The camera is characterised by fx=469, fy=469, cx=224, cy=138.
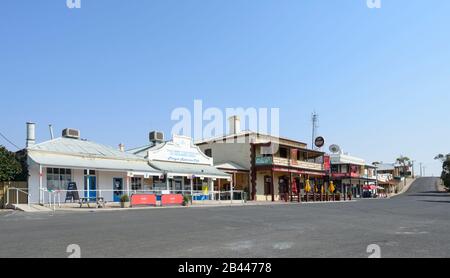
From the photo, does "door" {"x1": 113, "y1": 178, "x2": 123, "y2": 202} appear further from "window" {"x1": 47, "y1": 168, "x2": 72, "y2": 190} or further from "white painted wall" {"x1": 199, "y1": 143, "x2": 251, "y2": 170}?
"white painted wall" {"x1": 199, "y1": 143, "x2": 251, "y2": 170}

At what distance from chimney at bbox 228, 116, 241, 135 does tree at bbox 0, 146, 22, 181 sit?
2945 cm

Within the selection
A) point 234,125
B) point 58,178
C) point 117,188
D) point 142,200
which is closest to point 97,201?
point 142,200

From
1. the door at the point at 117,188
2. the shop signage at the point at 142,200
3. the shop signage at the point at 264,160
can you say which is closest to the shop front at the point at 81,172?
the door at the point at 117,188

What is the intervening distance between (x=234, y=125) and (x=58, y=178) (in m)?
26.9

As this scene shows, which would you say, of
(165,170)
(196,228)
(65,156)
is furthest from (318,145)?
(196,228)

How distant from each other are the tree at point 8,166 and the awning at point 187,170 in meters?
11.2

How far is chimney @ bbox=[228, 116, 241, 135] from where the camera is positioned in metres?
52.4

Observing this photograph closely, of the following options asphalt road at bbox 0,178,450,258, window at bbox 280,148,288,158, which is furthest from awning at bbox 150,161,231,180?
asphalt road at bbox 0,178,450,258

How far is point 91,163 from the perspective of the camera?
97.2 feet

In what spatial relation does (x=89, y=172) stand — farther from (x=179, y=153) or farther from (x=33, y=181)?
(x=179, y=153)

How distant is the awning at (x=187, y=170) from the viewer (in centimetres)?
3516

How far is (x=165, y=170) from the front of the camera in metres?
34.6

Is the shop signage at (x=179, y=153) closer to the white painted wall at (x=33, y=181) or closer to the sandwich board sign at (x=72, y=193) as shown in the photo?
the sandwich board sign at (x=72, y=193)
